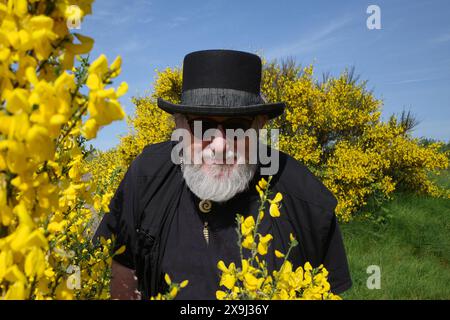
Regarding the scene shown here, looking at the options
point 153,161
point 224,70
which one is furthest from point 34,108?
point 153,161

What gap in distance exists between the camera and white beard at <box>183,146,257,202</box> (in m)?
2.22

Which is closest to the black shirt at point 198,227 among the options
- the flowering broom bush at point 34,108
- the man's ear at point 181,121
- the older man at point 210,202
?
the older man at point 210,202

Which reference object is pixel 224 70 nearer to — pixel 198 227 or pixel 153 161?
pixel 153 161

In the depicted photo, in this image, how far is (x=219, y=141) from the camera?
2178 millimetres

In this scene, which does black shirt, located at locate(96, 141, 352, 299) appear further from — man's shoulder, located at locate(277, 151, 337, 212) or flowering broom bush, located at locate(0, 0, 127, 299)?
flowering broom bush, located at locate(0, 0, 127, 299)

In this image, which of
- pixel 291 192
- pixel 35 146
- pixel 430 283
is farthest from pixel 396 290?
pixel 35 146

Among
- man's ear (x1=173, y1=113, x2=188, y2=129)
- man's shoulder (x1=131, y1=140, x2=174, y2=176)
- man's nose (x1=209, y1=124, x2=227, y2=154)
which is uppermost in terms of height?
man's ear (x1=173, y1=113, x2=188, y2=129)

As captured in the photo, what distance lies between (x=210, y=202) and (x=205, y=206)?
41 millimetres

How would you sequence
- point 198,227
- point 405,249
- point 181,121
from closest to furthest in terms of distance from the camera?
point 198,227 < point 181,121 < point 405,249

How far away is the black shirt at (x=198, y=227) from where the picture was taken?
6.97 feet

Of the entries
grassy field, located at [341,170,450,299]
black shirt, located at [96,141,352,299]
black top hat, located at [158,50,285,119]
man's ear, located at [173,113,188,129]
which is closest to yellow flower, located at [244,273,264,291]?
black shirt, located at [96,141,352,299]

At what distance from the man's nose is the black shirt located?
13.9 inches

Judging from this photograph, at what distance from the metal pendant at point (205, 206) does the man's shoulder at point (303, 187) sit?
1.61ft
